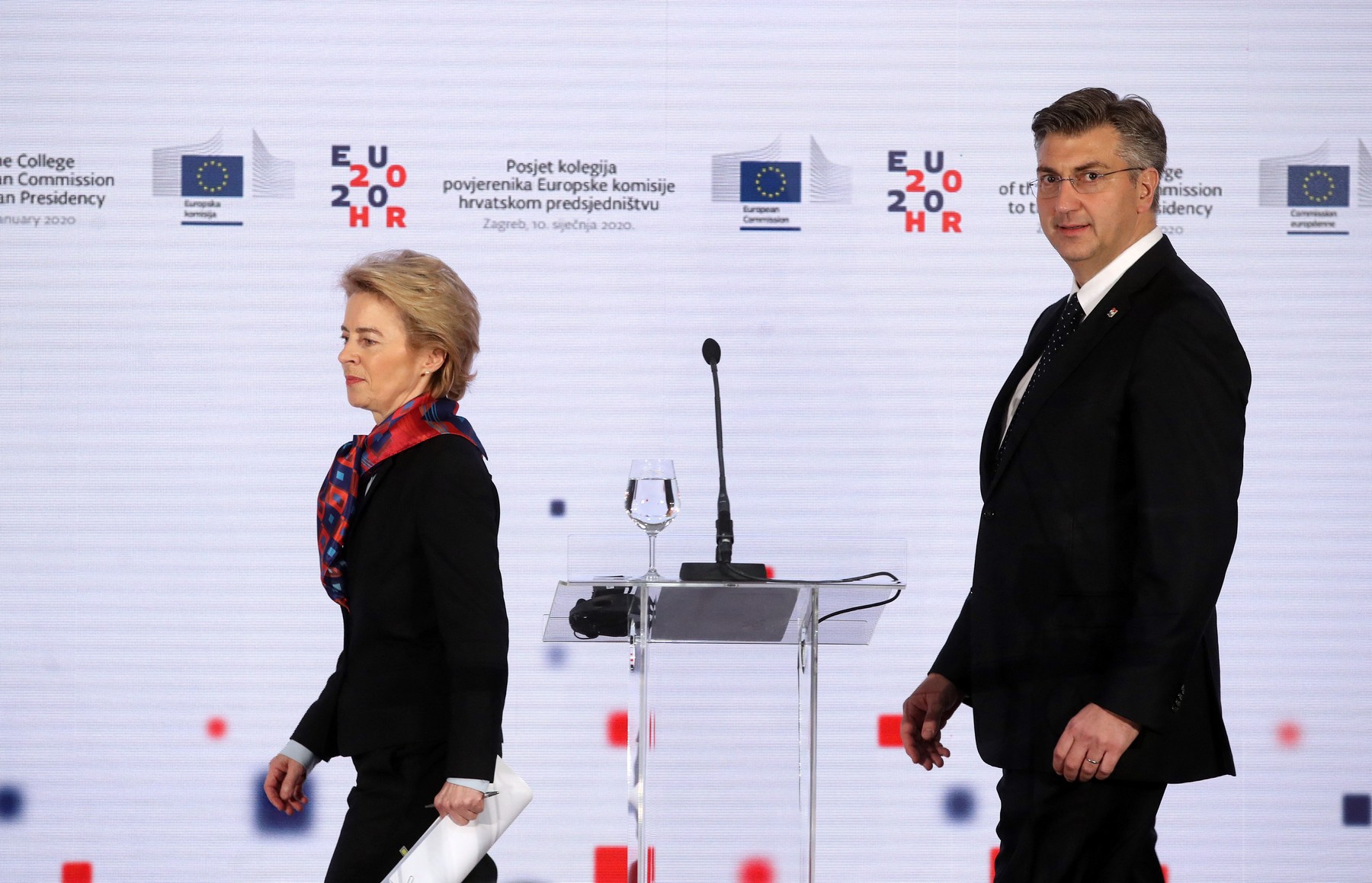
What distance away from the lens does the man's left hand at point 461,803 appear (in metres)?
2.15

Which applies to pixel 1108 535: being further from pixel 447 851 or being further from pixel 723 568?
pixel 447 851

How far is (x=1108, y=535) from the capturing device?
2.03 metres

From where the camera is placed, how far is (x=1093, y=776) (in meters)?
1.93

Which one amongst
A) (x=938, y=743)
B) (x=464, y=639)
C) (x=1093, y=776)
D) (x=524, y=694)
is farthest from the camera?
(x=524, y=694)

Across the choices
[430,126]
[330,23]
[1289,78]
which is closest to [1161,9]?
[1289,78]

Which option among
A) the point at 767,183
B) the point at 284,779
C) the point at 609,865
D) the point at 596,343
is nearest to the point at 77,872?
the point at 609,865

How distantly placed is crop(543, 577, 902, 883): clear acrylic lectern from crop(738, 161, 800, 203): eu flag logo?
6.08 feet

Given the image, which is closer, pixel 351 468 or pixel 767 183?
pixel 351 468

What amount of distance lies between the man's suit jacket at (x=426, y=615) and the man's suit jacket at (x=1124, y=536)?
2.73 feet

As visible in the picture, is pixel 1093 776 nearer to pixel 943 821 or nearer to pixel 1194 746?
pixel 1194 746

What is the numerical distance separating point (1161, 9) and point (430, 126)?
229cm

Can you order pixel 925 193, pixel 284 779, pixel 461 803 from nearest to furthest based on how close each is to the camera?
pixel 461 803 → pixel 284 779 → pixel 925 193

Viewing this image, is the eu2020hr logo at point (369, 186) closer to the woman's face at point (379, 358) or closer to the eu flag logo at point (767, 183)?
the eu flag logo at point (767, 183)

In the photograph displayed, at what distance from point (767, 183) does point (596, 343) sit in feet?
2.34
